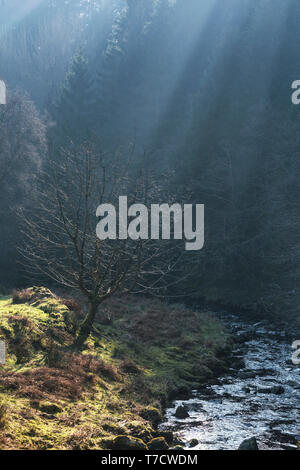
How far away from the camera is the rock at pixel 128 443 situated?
7.99 meters

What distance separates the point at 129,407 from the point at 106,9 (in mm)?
82990

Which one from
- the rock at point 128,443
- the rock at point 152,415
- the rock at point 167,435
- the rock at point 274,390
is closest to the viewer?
the rock at point 128,443

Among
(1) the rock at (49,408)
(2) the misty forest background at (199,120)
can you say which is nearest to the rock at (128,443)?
(1) the rock at (49,408)

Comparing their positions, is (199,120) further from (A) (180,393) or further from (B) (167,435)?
(B) (167,435)

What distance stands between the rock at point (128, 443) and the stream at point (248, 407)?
1.11 metres

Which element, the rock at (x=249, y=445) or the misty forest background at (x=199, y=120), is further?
the misty forest background at (x=199, y=120)

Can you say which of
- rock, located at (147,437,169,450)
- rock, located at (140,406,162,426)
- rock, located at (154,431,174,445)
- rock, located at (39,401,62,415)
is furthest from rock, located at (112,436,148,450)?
rock, located at (140,406,162,426)

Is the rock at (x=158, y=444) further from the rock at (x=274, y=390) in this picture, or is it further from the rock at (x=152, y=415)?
the rock at (x=274, y=390)

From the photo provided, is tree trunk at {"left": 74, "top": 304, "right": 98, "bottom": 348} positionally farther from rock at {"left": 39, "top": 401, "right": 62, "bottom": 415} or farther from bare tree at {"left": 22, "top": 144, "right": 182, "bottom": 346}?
rock at {"left": 39, "top": 401, "right": 62, "bottom": 415}

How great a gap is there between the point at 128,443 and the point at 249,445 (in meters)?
2.42

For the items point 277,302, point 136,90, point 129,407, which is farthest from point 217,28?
point 129,407

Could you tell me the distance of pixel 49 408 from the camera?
8703 mm

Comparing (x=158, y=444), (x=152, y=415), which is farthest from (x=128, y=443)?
(x=152, y=415)

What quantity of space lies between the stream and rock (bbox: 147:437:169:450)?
580mm
